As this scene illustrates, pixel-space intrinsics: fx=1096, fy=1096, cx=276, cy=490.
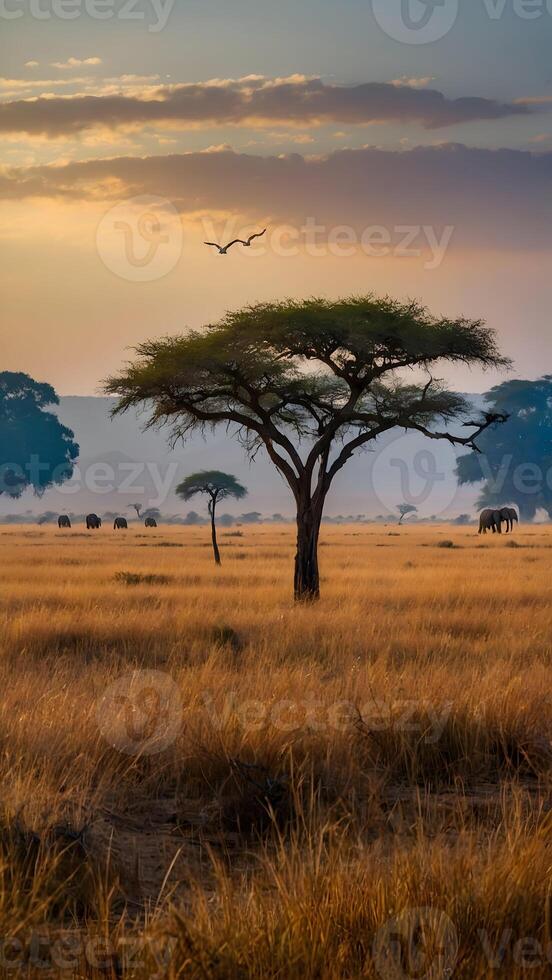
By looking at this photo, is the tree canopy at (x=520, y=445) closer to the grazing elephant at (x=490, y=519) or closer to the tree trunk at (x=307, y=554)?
the grazing elephant at (x=490, y=519)

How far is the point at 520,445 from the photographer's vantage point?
99625 mm

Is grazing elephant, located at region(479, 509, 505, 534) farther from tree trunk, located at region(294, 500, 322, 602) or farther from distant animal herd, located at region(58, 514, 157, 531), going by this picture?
tree trunk, located at region(294, 500, 322, 602)

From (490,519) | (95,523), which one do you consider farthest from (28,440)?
(490,519)

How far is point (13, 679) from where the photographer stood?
10.9 m

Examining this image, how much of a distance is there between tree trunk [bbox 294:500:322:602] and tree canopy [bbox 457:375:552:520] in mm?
77837

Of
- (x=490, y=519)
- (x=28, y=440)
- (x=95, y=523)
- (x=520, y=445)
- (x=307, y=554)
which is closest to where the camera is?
(x=307, y=554)

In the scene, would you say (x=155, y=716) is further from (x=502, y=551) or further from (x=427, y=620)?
(x=502, y=551)

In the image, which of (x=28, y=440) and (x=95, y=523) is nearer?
(x=95, y=523)

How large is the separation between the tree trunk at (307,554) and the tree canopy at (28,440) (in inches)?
2916

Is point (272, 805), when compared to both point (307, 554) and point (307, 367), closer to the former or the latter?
point (307, 554)

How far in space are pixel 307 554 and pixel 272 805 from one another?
16.7 meters

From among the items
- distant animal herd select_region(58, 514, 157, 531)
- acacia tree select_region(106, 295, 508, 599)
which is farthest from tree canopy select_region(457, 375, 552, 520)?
acacia tree select_region(106, 295, 508, 599)

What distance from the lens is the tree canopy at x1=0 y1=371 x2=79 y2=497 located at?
93.9m

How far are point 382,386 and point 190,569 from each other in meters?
10.8
